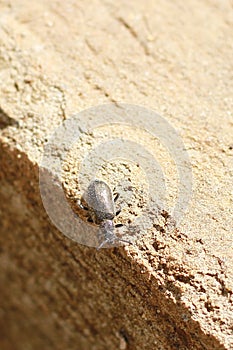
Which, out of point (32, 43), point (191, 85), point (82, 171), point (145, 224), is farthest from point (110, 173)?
point (32, 43)

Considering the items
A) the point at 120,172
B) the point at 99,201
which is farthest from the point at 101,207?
the point at 120,172

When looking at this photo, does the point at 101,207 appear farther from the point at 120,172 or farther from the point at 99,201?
the point at 120,172

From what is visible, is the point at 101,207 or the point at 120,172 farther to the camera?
the point at 120,172

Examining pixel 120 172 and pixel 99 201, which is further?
pixel 120 172
